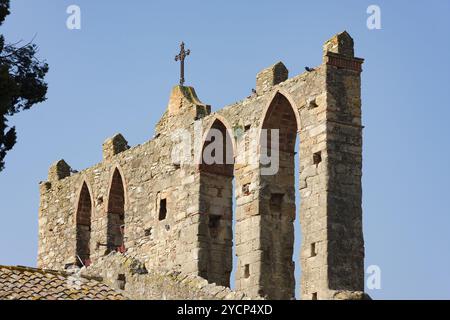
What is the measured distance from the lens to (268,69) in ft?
90.7

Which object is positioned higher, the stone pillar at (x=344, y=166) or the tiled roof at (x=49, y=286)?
the stone pillar at (x=344, y=166)

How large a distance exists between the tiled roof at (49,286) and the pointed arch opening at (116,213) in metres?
8.50

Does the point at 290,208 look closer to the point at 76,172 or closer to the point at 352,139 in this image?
the point at 352,139

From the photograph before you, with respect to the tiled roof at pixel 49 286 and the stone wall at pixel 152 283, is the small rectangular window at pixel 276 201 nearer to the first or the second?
the stone wall at pixel 152 283

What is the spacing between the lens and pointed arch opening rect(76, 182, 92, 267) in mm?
33500

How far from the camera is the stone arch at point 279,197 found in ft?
88.2

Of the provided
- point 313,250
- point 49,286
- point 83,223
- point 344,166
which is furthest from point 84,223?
point 49,286

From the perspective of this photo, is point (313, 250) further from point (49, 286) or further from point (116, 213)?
point (116, 213)

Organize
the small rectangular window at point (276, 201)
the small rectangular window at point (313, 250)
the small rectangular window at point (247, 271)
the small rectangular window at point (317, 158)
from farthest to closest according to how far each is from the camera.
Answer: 1. the small rectangular window at point (276, 201)
2. the small rectangular window at point (247, 271)
3. the small rectangular window at point (317, 158)
4. the small rectangular window at point (313, 250)

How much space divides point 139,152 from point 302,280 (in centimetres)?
717

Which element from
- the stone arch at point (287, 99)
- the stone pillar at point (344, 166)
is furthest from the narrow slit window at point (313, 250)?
the stone arch at point (287, 99)

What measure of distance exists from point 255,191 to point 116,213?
6025mm

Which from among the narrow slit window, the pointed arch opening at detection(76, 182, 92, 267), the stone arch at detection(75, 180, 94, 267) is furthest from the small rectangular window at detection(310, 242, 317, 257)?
the pointed arch opening at detection(76, 182, 92, 267)

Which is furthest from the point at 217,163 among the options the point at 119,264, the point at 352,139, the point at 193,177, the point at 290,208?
the point at 119,264
